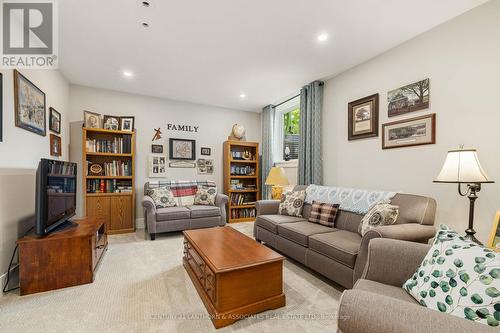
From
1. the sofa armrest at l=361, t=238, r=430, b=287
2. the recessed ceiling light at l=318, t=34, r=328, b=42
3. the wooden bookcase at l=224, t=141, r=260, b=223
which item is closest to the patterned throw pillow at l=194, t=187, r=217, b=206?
the wooden bookcase at l=224, t=141, r=260, b=223

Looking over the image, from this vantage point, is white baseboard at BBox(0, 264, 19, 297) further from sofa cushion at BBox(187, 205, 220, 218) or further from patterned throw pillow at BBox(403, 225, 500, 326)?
patterned throw pillow at BBox(403, 225, 500, 326)

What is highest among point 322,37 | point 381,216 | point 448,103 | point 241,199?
point 322,37

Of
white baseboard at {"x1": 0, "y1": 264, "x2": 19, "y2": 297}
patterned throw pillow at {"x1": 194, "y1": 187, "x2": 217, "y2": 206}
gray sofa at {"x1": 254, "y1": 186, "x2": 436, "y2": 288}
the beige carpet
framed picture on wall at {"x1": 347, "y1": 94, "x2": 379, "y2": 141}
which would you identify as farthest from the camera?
patterned throw pillow at {"x1": 194, "y1": 187, "x2": 217, "y2": 206}

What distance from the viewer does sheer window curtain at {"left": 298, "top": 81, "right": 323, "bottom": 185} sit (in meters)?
3.58

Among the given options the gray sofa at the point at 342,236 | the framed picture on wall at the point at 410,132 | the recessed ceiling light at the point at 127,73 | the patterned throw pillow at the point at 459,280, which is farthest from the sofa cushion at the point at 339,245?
the recessed ceiling light at the point at 127,73

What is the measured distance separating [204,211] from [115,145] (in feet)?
6.57

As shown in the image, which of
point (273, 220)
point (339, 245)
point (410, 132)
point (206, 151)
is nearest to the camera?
point (339, 245)

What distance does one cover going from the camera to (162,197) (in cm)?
391

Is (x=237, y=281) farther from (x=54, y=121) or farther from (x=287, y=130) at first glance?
(x=287, y=130)

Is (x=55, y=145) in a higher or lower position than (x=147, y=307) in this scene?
higher

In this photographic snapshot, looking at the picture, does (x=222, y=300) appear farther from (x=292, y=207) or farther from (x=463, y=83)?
(x=463, y=83)

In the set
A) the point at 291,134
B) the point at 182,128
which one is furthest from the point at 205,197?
the point at 291,134

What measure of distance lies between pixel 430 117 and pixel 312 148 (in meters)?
1.61

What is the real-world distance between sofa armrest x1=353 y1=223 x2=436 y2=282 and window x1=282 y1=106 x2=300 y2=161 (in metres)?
2.66
